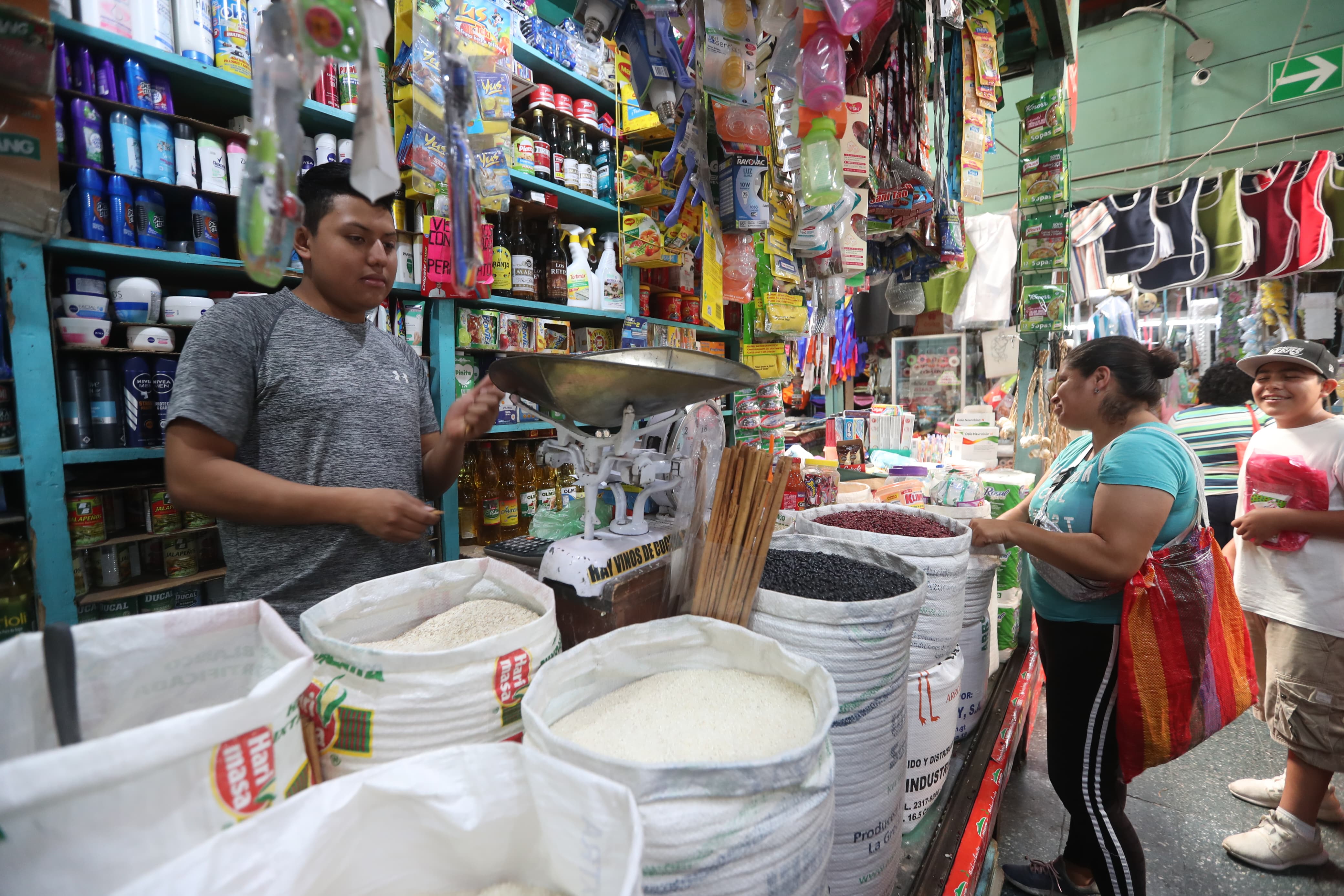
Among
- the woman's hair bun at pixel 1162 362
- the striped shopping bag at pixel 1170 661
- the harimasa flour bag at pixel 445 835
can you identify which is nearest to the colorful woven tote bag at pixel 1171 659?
the striped shopping bag at pixel 1170 661

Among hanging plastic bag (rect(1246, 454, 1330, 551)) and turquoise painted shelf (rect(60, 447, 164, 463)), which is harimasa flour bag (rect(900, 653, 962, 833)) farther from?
turquoise painted shelf (rect(60, 447, 164, 463))

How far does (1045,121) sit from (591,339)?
232cm

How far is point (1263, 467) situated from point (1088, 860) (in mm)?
1620

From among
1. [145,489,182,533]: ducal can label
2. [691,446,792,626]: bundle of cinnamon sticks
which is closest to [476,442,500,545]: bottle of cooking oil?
[145,489,182,533]: ducal can label

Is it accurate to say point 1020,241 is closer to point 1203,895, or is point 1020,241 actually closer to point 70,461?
point 1203,895

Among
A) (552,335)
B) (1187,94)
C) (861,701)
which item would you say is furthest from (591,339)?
(1187,94)

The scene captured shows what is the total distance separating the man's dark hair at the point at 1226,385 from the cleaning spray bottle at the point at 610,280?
3.14 meters

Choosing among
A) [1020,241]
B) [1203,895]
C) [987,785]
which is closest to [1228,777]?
[1203,895]

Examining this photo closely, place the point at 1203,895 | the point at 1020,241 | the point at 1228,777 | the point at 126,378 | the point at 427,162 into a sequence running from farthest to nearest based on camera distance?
the point at 1020,241 → the point at 1228,777 → the point at 1203,895 → the point at 126,378 → the point at 427,162

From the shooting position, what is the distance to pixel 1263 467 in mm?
2232

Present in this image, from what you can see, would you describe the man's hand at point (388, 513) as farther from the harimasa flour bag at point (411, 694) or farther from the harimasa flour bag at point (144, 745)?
the harimasa flour bag at point (144, 745)

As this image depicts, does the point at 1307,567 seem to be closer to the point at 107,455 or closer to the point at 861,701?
the point at 861,701

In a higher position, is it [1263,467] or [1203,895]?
[1263,467]

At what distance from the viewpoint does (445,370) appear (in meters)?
2.19
